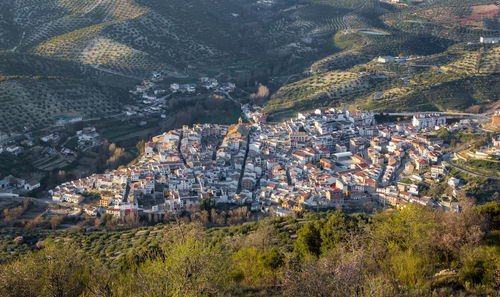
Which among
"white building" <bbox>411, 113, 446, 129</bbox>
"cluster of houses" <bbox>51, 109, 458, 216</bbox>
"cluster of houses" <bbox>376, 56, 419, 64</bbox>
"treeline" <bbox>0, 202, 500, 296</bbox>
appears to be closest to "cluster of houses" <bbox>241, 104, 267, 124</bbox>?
"cluster of houses" <bbox>51, 109, 458, 216</bbox>

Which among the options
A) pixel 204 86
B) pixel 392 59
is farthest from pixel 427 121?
pixel 204 86

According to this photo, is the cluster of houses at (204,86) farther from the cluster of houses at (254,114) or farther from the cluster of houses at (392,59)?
the cluster of houses at (392,59)

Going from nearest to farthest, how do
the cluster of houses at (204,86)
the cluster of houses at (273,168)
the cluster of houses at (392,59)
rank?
the cluster of houses at (273,168), the cluster of houses at (204,86), the cluster of houses at (392,59)

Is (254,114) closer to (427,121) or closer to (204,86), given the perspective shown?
(204,86)

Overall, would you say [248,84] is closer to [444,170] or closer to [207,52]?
[207,52]

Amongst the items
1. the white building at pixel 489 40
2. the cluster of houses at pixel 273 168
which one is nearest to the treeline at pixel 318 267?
the cluster of houses at pixel 273 168

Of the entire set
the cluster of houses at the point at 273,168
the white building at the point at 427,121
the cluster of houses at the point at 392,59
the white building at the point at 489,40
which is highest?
the white building at the point at 489,40

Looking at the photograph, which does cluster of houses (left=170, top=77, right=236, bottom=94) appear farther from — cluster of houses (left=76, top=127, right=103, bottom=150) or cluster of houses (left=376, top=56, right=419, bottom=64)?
cluster of houses (left=376, top=56, right=419, bottom=64)

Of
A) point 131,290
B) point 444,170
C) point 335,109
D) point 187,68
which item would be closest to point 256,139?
point 335,109
